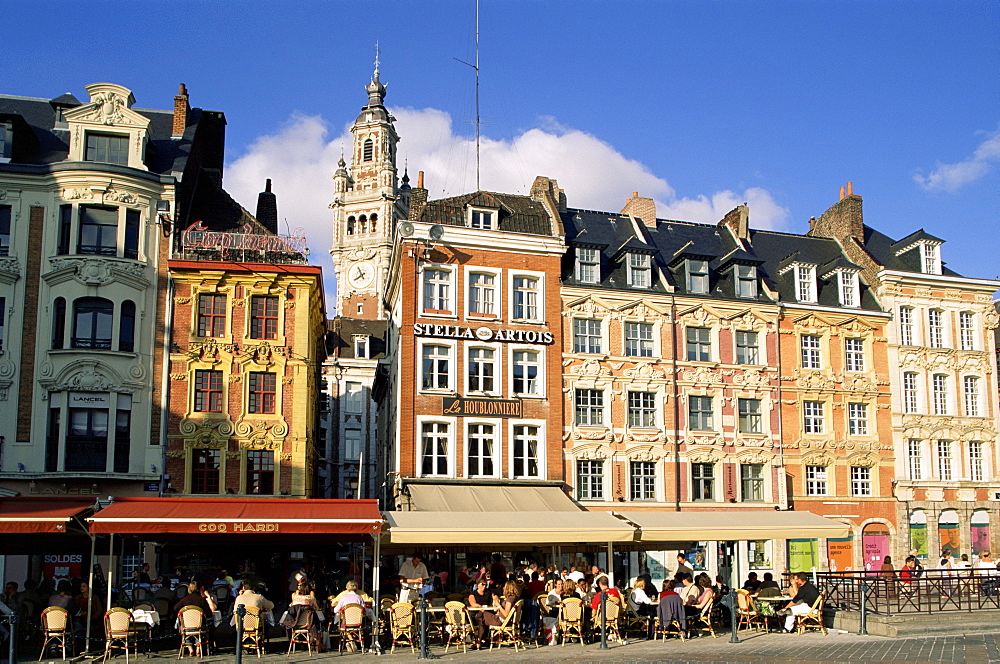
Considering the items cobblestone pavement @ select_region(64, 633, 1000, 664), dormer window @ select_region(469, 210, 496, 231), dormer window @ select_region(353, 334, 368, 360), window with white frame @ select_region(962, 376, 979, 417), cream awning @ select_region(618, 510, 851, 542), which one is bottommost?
cobblestone pavement @ select_region(64, 633, 1000, 664)

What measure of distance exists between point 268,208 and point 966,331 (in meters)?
30.5

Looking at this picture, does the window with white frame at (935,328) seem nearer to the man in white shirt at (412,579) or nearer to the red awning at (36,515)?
the man in white shirt at (412,579)

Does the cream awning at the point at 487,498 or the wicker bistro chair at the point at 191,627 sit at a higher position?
the cream awning at the point at 487,498

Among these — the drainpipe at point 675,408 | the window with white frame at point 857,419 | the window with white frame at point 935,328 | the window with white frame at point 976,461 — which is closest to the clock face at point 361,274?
the drainpipe at point 675,408

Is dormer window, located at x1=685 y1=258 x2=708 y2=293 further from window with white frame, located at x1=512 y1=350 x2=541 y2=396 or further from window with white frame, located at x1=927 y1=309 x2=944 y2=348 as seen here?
window with white frame, located at x1=927 y1=309 x2=944 y2=348

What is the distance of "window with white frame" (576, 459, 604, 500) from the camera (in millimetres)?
33062

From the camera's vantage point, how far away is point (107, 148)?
1248 inches

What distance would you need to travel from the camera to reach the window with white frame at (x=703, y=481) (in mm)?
34062

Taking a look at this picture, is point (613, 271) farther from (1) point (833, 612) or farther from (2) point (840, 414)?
(1) point (833, 612)

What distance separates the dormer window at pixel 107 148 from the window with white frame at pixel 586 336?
1570cm

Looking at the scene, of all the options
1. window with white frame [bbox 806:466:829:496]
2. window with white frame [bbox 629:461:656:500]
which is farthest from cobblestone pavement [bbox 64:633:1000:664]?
window with white frame [bbox 806:466:829:496]

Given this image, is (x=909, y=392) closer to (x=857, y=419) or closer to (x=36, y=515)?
(x=857, y=419)

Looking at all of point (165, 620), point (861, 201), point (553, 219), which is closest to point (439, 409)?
point (553, 219)

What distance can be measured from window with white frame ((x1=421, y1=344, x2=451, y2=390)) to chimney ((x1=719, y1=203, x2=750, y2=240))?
14635mm
